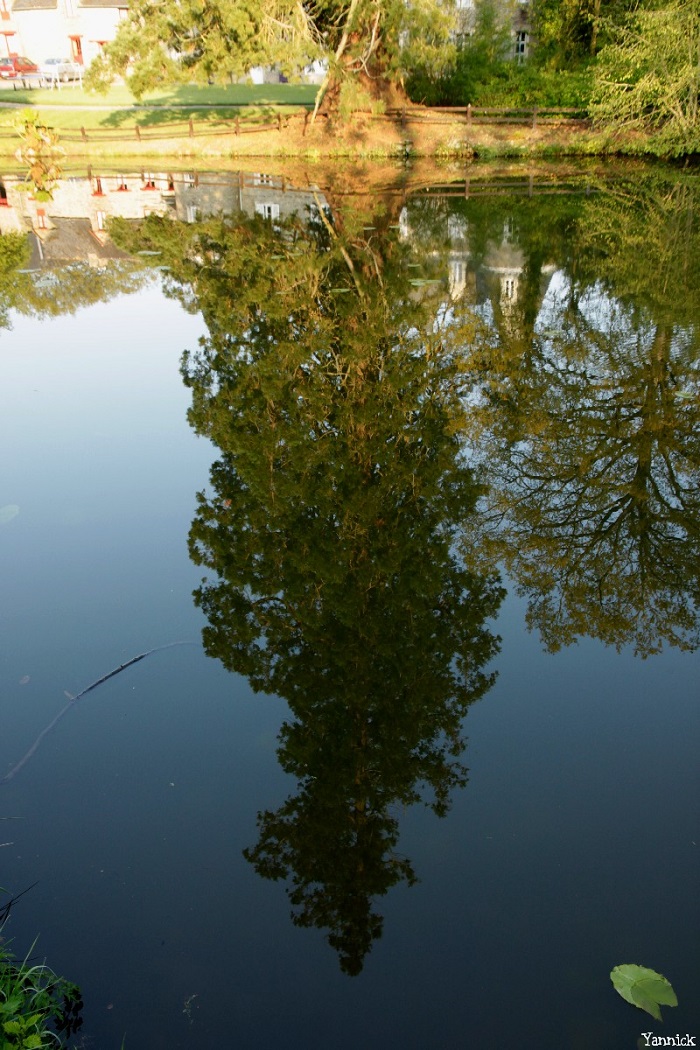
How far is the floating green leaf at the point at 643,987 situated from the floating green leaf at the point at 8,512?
5909 millimetres

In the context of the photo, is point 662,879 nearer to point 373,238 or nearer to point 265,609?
point 265,609

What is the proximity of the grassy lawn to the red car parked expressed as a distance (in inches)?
250

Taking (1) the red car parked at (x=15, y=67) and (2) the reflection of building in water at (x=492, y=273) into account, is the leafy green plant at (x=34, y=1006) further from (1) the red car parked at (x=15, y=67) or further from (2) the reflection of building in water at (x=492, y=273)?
(1) the red car parked at (x=15, y=67)

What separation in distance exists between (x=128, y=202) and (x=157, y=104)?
17.5 meters

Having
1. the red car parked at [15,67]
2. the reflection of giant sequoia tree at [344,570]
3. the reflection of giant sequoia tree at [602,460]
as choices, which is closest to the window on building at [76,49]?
the red car parked at [15,67]

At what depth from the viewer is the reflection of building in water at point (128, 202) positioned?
1764cm

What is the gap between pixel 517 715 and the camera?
5.09 meters

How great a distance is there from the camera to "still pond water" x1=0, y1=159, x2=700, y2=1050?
11.8ft

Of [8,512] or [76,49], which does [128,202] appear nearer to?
[8,512]

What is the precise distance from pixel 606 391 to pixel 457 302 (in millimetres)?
3554

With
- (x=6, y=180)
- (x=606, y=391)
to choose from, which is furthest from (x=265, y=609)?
(x=6, y=180)

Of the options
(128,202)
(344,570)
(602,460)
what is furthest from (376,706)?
(128,202)

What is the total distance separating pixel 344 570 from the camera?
6.32 m

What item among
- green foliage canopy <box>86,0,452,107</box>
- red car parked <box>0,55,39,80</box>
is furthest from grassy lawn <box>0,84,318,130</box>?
red car parked <box>0,55,39,80</box>
